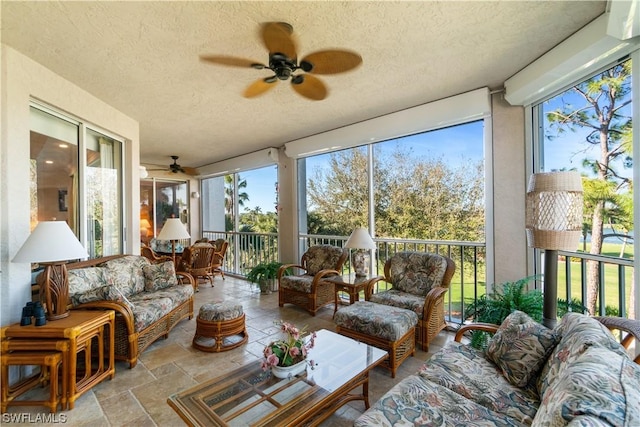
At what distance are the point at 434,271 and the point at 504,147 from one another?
1533 millimetres

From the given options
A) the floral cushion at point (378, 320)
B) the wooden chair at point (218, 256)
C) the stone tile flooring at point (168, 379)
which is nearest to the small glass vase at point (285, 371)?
the stone tile flooring at point (168, 379)

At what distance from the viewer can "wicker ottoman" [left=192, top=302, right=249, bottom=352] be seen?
270 cm

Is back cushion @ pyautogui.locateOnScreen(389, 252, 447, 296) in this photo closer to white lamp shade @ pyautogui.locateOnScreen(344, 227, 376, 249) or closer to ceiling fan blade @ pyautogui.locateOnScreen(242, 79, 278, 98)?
white lamp shade @ pyautogui.locateOnScreen(344, 227, 376, 249)

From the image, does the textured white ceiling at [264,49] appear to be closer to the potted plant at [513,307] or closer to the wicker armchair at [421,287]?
the wicker armchair at [421,287]

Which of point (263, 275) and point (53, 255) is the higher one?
point (53, 255)

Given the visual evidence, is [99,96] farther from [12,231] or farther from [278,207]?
[278,207]

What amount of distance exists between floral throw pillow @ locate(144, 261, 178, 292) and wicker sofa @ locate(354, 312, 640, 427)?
302 cm

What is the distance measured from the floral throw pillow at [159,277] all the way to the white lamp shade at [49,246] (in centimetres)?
130

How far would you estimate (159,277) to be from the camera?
3357mm

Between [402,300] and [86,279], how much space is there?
10.3 feet

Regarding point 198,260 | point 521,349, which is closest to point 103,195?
point 198,260

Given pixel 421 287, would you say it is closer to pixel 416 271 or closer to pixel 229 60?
pixel 416 271

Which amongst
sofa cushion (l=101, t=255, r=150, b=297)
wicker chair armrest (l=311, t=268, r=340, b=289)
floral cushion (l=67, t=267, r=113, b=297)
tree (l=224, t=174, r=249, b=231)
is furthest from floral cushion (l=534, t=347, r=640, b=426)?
tree (l=224, t=174, r=249, b=231)

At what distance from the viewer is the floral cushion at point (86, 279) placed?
2.45 metres
